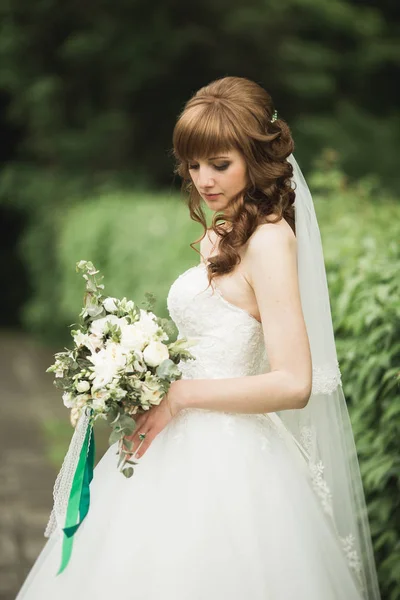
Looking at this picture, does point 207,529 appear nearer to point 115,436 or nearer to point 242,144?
point 115,436

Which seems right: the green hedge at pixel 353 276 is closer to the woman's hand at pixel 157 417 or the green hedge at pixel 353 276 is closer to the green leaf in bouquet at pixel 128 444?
the woman's hand at pixel 157 417

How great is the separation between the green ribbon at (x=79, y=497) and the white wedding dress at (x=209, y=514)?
0.09 ft

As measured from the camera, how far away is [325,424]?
3133mm

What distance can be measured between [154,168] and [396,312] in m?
14.8

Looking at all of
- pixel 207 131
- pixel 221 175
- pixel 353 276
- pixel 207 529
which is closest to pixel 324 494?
pixel 207 529

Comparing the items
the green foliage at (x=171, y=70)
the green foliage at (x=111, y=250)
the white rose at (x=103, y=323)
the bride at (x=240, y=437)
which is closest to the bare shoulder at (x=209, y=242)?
the bride at (x=240, y=437)

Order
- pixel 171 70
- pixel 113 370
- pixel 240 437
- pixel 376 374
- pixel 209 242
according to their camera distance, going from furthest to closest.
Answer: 1. pixel 171 70
2. pixel 376 374
3. pixel 209 242
4. pixel 240 437
5. pixel 113 370

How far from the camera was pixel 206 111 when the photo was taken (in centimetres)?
284

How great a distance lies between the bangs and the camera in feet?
9.25

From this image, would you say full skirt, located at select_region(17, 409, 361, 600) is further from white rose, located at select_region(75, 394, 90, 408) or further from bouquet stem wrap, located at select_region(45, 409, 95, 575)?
white rose, located at select_region(75, 394, 90, 408)

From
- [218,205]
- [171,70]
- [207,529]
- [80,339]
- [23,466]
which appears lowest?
[207,529]

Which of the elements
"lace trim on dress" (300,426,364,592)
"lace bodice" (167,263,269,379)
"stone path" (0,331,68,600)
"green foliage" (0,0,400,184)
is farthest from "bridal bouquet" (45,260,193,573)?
"green foliage" (0,0,400,184)

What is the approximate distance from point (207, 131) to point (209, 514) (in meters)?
1.18

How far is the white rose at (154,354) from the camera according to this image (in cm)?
271
